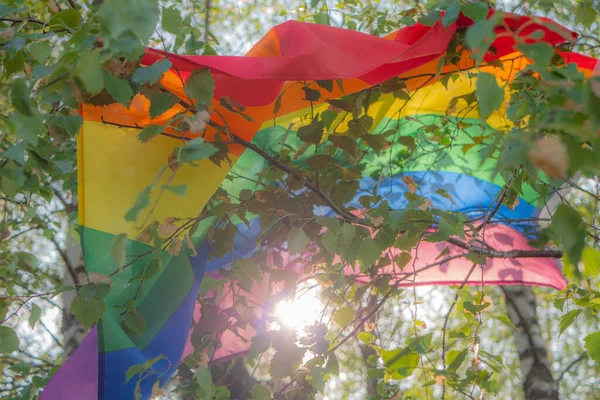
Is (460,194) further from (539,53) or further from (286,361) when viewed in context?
(539,53)

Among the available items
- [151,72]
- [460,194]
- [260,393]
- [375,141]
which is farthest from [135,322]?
[460,194]

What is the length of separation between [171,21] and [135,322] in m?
0.72

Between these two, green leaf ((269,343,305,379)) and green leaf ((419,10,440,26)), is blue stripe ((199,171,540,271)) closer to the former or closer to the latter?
green leaf ((269,343,305,379))

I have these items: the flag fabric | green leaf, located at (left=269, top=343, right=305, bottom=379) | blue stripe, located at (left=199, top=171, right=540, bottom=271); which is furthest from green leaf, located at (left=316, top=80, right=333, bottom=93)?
blue stripe, located at (left=199, top=171, right=540, bottom=271)

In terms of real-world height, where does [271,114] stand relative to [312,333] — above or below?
above

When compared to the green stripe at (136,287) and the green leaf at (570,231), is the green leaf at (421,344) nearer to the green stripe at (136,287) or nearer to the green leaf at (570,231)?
the green stripe at (136,287)

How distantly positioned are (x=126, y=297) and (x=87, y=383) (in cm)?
24

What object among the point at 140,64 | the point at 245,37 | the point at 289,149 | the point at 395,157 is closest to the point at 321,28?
the point at 140,64

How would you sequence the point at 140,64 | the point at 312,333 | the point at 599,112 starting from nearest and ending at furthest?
the point at 599,112 → the point at 140,64 → the point at 312,333

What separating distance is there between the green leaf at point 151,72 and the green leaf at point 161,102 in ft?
0.34

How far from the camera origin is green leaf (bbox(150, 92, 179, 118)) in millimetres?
1234

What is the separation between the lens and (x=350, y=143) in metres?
1.64

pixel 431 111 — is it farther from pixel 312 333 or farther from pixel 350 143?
pixel 312 333

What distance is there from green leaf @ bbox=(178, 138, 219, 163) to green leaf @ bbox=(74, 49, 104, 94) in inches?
7.3
